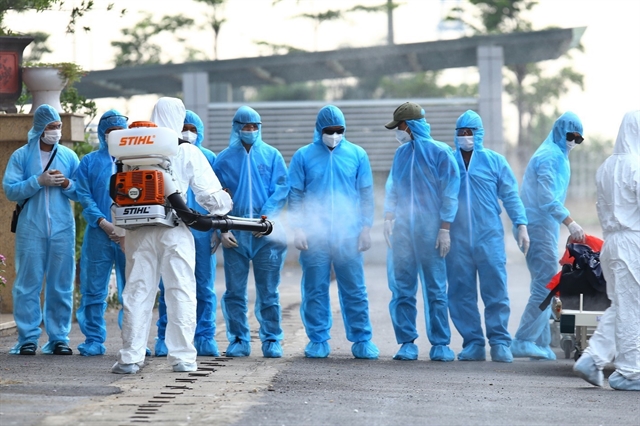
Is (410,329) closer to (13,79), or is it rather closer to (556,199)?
(556,199)

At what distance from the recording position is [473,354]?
10.1m

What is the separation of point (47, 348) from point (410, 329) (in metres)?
3.07

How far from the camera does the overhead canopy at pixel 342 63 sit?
83.3 ft

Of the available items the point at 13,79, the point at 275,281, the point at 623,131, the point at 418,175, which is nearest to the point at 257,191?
the point at 275,281

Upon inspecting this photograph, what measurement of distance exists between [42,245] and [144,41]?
3044 cm

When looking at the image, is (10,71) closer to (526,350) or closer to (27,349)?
(27,349)

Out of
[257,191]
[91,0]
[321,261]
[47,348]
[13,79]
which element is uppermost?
[91,0]

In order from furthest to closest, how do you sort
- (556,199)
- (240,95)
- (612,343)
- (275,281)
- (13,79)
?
(240,95)
(13,79)
(556,199)
(275,281)
(612,343)

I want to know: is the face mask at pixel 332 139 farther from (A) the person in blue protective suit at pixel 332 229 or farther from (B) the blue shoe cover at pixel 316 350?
(B) the blue shoe cover at pixel 316 350

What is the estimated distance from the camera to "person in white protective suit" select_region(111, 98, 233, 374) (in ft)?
27.0

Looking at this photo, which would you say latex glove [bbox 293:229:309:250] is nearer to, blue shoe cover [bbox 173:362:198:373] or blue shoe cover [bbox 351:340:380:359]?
blue shoe cover [bbox 351:340:380:359]

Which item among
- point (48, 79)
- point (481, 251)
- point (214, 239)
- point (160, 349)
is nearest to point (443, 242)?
point (481, 251)

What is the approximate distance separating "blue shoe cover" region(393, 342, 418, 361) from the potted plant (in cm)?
487

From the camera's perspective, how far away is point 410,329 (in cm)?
998
